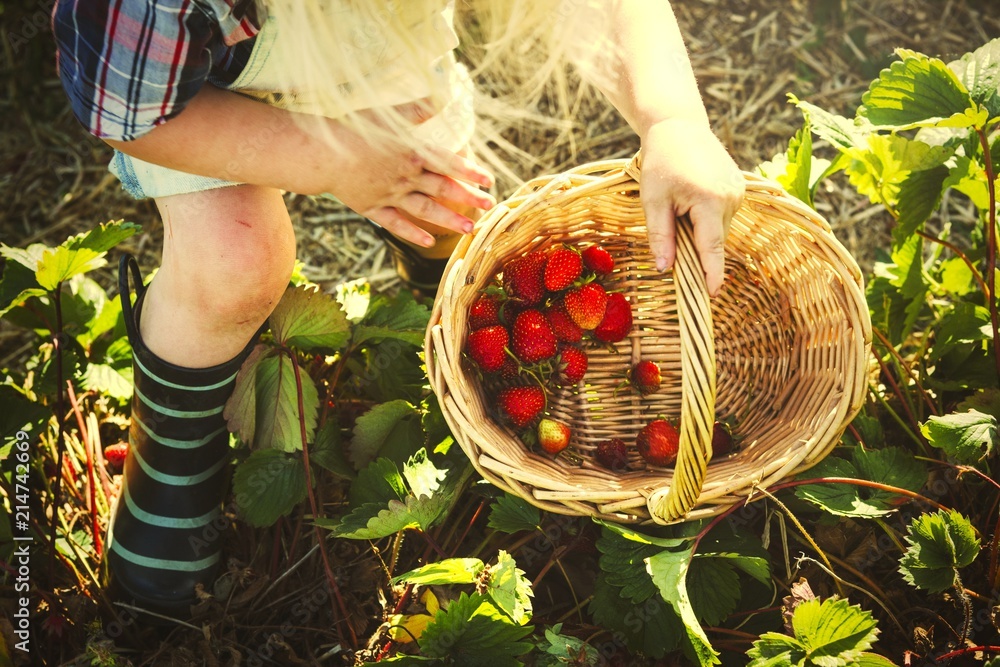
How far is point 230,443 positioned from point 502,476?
0.50 meters

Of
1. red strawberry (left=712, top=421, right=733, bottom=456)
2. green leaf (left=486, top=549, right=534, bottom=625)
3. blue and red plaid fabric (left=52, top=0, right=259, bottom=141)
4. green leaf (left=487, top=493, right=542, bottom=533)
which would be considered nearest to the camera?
blue and red plaid fabric (left=52, top=0, right=259, bottom=141)

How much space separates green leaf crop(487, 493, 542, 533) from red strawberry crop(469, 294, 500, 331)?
0.80 ft

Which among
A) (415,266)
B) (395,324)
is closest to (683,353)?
(395,324)

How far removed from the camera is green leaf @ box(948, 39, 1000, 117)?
35.5 inches

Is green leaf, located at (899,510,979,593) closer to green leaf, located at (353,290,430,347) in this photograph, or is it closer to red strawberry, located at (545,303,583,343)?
red strawberry, located at (545,303,583,343)

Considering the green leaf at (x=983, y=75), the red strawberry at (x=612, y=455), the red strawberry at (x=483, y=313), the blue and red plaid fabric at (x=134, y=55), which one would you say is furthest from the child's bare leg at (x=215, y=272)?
the green leaf at (x=983, y=75)

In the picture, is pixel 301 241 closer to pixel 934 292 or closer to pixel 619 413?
pixel 619 413

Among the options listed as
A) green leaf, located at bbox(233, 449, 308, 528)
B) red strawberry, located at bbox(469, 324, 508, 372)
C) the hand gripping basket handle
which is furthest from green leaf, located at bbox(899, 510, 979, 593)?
green leaf, located at bbox(233, 449, 308, 528)

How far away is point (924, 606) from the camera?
3.10ft

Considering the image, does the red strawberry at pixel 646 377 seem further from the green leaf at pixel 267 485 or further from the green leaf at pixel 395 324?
the green leaf at pixel 267 485

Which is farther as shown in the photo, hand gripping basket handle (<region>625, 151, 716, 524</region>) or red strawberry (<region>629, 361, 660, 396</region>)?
red strawberry (<region>629, 361, 660, 396</region>)

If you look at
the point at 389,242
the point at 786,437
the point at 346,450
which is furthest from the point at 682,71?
the point at 346,450

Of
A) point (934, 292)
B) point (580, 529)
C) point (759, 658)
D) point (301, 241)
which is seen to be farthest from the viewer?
point (301, 241)

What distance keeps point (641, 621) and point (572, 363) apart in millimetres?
364
